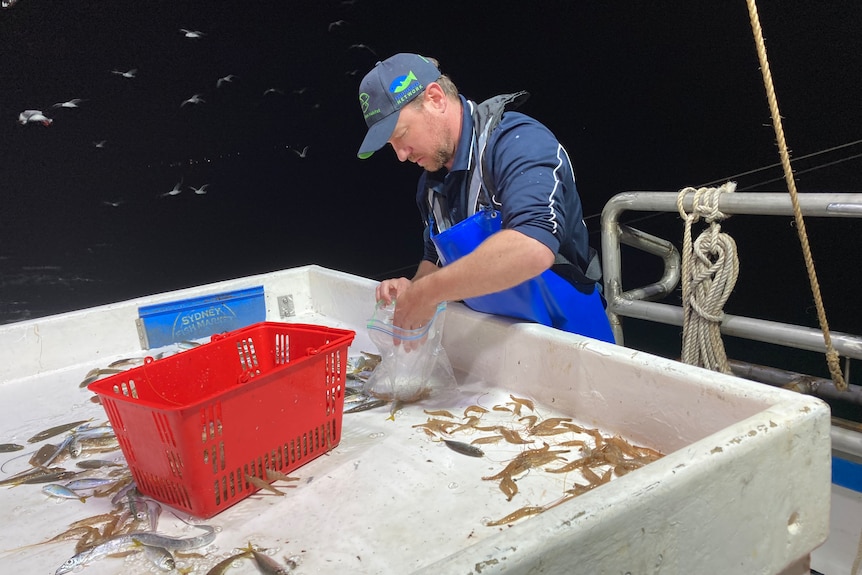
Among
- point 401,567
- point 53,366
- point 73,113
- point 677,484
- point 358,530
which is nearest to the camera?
point 677,484

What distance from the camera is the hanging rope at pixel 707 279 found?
2.12 metres

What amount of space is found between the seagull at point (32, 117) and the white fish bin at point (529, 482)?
97.1 inches

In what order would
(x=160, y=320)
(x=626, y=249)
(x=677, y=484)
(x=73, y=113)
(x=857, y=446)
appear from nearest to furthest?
(x=677, y=484) → (x=857, y=446) → (x=160, y=320) → (x=73, y=113) → (x=626, y=249)

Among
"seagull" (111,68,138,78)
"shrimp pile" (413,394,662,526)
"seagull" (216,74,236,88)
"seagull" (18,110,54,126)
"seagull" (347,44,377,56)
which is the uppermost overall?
"seagull" (347,44,377,56)

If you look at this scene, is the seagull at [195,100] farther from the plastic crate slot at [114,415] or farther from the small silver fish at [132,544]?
the small silver fish at [132,544]

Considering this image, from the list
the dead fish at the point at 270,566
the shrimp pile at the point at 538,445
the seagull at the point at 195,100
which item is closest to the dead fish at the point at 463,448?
the shrimp pile at the point at 538,445

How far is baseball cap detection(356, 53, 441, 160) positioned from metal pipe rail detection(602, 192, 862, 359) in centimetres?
87

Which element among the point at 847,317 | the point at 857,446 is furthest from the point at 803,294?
the point at 857,446

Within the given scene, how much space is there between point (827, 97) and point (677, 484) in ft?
18.7

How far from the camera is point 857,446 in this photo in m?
1.88

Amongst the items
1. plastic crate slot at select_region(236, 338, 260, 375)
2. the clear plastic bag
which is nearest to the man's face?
the clear plastic bag

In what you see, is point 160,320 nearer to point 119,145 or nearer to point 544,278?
point 544,278

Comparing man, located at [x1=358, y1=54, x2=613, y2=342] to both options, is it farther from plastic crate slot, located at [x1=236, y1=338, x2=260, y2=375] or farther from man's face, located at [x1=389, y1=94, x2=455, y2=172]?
plastic crate slot, located at [x1=236, y1=338, x2=260, y2=375]

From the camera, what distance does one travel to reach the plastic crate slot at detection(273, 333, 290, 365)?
2.06m
